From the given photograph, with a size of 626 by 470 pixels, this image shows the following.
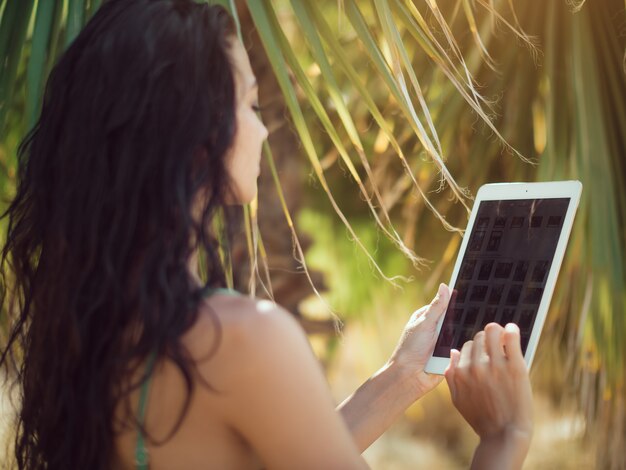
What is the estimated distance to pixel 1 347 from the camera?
180 cm

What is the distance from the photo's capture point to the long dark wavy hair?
980 mm

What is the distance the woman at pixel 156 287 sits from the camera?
93 cm

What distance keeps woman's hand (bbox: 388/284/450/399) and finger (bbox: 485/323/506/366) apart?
246mm

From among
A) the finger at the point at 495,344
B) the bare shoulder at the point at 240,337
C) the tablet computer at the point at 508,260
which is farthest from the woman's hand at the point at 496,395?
the bare shoulder at the point at 240,337

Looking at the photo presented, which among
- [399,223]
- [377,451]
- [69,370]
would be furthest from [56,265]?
[377,451]

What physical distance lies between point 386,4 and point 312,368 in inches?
32.2

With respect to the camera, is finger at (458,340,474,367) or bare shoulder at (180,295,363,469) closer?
bare shoulder at (180,295,363,469)

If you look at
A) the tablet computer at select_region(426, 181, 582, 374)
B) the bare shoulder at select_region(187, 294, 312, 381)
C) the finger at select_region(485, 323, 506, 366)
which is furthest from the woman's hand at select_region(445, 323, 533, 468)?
the bare shoulder at select_region(187, 294, 312, 381)

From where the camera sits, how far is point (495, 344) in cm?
117

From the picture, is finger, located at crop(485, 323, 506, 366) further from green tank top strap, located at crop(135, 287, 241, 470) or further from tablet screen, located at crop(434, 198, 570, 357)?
green tank top strap, located at crop(135, 287, 241, 470)

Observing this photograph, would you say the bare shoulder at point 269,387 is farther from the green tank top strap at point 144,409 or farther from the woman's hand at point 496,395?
the woman's hand at point 496,395

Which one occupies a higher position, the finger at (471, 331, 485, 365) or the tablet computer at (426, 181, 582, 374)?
the tablet computer at (426, 181, 582, 374)

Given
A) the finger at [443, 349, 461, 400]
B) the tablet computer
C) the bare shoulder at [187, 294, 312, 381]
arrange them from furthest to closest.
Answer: the tablet computer < the finger at [443, 349, 461, 400] < the bare shoulder at [187, 294, 312, 381]

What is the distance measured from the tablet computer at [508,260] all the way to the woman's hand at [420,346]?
1 cm
